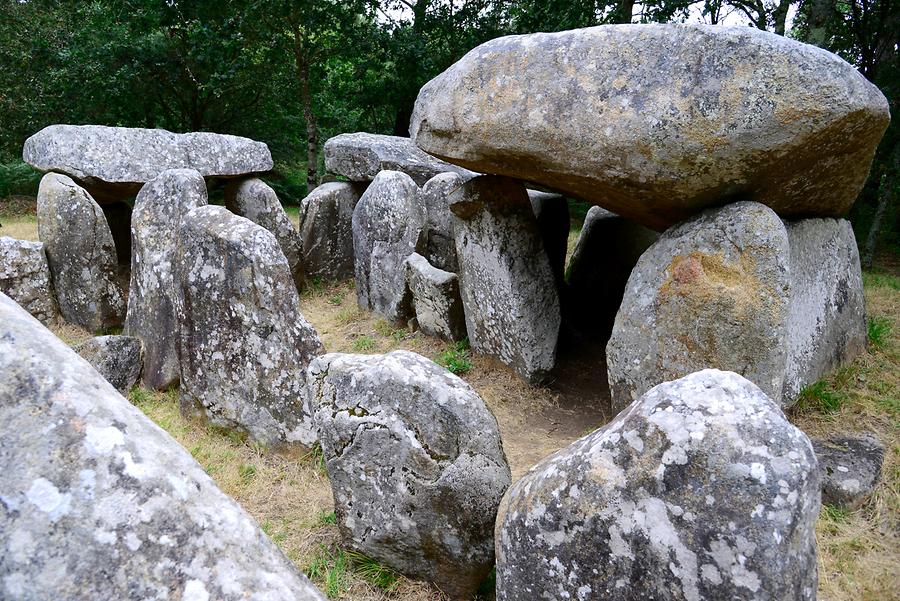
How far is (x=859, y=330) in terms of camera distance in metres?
5.36

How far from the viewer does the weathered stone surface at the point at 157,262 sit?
546 cm

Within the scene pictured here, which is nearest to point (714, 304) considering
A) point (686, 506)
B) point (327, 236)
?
point (686, 506)

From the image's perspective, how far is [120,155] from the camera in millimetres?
7762

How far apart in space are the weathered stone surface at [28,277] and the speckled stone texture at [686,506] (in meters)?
6.38

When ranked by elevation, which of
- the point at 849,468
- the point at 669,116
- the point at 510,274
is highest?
the point at 669,116

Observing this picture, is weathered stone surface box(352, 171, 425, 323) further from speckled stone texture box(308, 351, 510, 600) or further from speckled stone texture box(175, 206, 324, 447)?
speckled stone texture box(308, 351, 510, 600)

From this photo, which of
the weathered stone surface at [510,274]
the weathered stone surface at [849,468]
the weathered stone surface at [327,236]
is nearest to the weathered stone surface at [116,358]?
the weathered stone surface at [510,274]

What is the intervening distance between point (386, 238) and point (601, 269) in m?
2.45

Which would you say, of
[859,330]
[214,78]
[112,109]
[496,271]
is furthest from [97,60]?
[859,330]

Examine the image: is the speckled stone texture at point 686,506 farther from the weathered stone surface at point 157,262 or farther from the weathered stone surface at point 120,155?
the weathered stone surface at point 120,155

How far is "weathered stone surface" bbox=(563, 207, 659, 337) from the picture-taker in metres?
6.65

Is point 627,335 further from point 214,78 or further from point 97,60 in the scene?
point 97,60

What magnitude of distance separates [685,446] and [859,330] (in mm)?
4395

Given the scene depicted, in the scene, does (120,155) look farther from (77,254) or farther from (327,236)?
(327,236)
